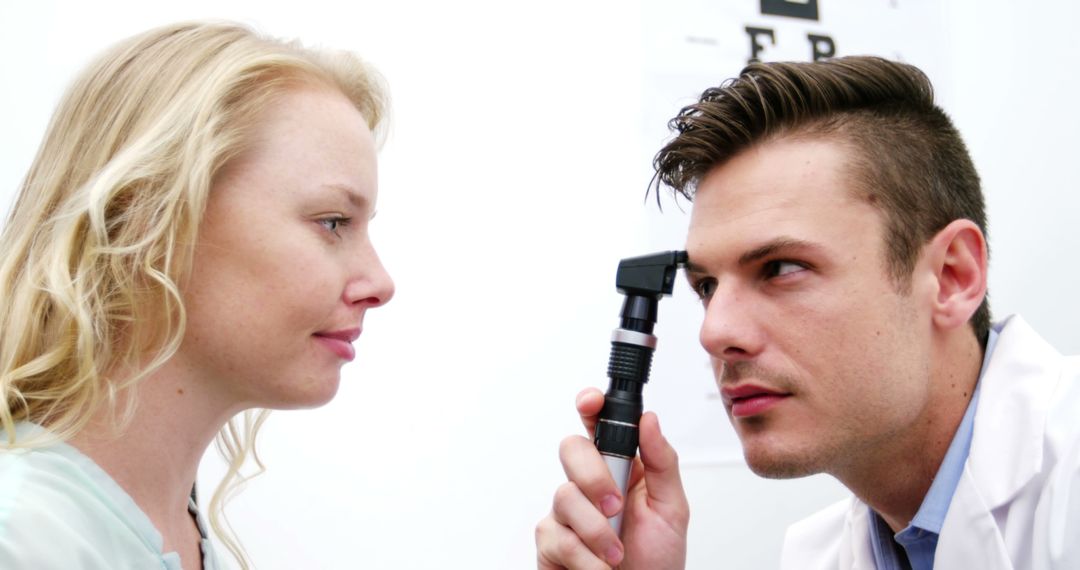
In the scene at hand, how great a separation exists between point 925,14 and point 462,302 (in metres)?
0.96

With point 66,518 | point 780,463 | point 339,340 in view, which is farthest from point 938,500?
point 66,518

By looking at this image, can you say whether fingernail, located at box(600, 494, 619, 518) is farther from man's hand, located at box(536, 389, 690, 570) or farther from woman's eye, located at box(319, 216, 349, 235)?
woman's eye, located at box(319, 216, 349, 235)

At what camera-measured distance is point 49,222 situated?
0.74 meters

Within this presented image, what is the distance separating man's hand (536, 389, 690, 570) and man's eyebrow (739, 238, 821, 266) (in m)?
0.20

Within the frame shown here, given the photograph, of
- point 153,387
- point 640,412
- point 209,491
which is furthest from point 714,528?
point 153,387

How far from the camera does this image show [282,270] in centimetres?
73

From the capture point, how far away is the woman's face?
0.73m

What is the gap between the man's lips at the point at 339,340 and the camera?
0.77 meters

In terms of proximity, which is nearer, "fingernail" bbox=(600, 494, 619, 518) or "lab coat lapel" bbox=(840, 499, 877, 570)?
"fingernail" bbox=(600, 494, 619, 518)

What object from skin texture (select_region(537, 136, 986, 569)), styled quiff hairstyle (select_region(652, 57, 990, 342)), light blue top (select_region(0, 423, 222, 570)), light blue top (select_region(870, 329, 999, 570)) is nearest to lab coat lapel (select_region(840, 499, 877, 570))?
light blue top (select_region(870, 329, 999, 570))

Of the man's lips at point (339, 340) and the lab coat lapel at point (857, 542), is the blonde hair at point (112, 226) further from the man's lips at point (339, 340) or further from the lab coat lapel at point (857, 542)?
the lab coat lapel at point (857, 542)

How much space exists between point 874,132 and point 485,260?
21.1 inches

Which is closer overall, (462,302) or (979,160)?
(462,302)

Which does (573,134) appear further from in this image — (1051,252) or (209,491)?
(1051,252)
